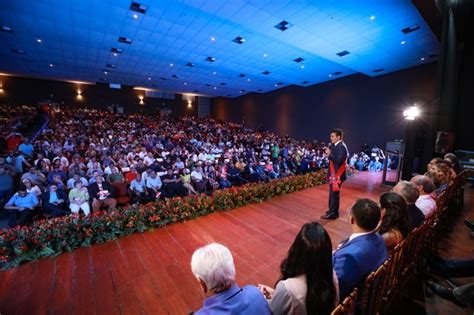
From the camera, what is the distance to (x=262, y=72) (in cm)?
1258

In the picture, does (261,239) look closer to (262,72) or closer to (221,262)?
(221,262)

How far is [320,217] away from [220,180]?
325cm

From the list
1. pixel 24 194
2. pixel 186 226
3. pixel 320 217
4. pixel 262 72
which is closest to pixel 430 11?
pixel 320 217

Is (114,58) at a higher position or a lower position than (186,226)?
higher

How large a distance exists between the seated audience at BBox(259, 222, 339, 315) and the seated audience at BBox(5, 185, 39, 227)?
15.5ft

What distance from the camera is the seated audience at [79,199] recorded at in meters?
4.17

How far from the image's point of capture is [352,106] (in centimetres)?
1262

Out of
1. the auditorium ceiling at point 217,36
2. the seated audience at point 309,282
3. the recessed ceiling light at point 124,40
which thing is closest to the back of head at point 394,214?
the seated audience at point 309,282

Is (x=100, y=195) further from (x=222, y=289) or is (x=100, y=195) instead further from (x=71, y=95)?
(x=71, y=95)

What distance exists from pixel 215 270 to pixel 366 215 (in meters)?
1.06

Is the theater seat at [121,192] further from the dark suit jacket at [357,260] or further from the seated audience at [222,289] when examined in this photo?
the dark suit jacket at [357,260]

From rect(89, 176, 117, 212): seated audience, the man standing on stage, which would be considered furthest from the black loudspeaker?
rect(89, 176, 117, 212): seated audience

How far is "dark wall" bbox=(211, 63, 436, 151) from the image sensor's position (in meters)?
10.4

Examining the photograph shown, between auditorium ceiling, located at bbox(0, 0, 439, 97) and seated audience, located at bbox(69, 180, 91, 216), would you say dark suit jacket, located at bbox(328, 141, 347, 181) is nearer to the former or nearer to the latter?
auditorium ceiling, located at bbox(0, 0, 439, 97)
